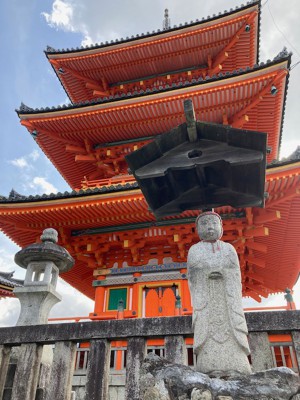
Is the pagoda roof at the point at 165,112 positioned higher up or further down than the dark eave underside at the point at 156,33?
further down

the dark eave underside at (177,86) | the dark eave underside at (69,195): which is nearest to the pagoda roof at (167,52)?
the dark eave underside at (177,86)

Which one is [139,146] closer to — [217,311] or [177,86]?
[177,86]

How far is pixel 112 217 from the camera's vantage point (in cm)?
975

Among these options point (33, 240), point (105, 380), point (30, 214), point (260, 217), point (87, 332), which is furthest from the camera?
point (33, 240)

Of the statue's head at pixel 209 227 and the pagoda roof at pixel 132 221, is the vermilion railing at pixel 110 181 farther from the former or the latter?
the statue's head at pixel 209 227

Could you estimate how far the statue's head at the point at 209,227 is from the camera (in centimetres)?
354

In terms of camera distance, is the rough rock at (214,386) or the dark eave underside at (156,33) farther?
the dark eave underside at (156,33)

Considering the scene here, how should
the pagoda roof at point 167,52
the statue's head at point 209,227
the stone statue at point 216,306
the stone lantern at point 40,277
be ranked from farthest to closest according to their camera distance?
the pagoda roof at point 167,52
the stone lantern at point 40,277
the statue's head at point 209,227
the stone statue at point 216,306

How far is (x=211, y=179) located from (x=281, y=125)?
31.2 feet

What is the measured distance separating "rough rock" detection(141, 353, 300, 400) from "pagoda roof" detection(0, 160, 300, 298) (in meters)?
6.13

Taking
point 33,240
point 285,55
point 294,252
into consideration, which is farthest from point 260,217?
point 33,240

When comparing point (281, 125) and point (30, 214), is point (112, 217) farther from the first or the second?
point (281, 125)

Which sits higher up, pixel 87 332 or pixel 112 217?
pixel 112 217

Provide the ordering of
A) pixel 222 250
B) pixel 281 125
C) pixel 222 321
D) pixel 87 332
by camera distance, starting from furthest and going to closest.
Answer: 1. pixel 281 125
2. pixel 87 332
3. pixel 222 250
4. pixel 222 321
